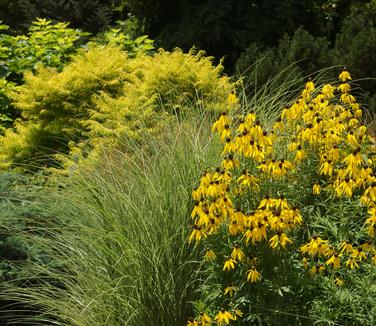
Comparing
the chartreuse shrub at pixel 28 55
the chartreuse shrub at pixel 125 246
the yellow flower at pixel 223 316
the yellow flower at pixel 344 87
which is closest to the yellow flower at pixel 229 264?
the yellow flower at pixel 223 316

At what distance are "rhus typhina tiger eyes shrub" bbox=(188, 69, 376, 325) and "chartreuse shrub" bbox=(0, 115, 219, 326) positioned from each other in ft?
0.84

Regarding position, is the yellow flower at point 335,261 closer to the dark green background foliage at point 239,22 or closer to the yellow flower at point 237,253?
the yellow flower at point 237,253

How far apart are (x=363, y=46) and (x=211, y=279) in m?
4.89

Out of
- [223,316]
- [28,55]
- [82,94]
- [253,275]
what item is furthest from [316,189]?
[28,55]

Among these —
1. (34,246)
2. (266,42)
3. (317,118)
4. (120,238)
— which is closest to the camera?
(317,118)

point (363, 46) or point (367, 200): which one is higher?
point (367, 200)

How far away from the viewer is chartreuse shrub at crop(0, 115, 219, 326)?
3.81 m

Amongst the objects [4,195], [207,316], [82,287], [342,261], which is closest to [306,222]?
[342,261]

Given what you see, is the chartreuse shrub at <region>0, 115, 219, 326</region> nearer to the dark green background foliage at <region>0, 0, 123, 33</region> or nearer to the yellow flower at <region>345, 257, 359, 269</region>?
the yellow flower at <region>345, 257, 359, 269</region>

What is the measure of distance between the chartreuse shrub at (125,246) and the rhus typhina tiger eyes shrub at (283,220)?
10.1 inches

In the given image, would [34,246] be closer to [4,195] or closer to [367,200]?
[4,195]

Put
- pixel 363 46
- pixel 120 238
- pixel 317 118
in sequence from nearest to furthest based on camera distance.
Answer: pixel 317 118 → pixel 120 238 → pixel 363 46

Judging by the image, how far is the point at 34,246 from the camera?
432 cm

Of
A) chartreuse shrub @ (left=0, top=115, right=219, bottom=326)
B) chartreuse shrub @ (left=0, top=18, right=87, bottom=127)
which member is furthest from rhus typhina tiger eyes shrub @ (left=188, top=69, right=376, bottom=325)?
chartreuse shrub @ (left=0, top=18, right=87, bottom=127)
